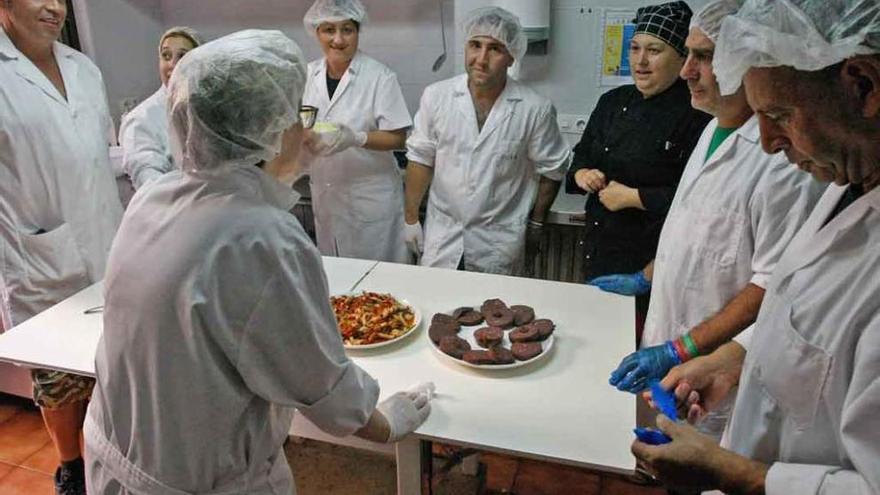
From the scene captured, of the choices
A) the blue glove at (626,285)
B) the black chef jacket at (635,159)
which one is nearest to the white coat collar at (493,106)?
the black chef jacket at (635,159)

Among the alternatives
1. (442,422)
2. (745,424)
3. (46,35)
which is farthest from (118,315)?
(46,35)

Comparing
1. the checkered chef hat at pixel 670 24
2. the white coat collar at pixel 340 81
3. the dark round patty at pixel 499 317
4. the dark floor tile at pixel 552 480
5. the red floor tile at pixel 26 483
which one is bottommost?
the dark floor tile at pixel 552 480

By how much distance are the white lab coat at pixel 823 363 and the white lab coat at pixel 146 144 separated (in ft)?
7.02

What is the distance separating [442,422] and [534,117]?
60.6 inches

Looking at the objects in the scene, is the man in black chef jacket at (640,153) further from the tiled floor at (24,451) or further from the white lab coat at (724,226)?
the tiled floor at (24,451)

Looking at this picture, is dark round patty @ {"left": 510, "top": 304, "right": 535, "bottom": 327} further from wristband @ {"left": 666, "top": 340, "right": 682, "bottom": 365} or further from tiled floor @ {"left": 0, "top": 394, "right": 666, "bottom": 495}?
tiled floor @ {"left": 0, "top": 394, "right": 666, "bottom": 495}

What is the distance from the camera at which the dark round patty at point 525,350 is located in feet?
4.98

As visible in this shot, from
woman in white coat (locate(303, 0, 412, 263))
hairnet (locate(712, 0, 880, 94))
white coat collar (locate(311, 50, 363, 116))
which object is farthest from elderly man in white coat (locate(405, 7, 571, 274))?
hairnet (locate(712, 0, 880, 94))

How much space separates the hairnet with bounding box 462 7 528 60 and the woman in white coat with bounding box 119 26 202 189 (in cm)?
112

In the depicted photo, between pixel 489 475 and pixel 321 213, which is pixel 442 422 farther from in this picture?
pixel 321 213

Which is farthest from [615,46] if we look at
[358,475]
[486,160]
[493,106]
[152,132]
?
[358,475]

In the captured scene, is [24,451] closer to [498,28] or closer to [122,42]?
[122,42]

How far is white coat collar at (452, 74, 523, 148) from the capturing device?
8.23ft

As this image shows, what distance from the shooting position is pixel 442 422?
1350mm
